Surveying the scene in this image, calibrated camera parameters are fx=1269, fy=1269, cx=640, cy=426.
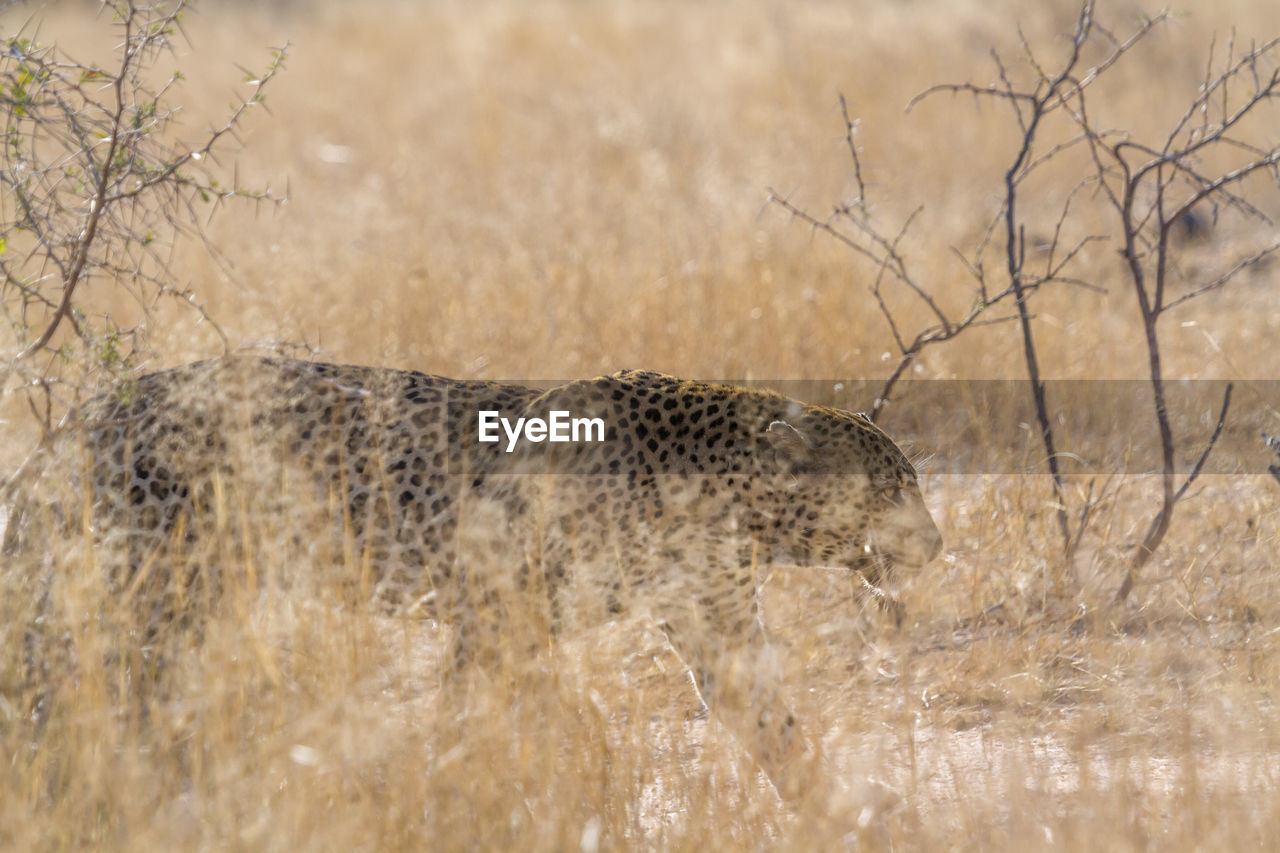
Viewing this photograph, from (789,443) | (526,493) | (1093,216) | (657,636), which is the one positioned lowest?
(657,636)

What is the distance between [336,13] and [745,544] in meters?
16.1

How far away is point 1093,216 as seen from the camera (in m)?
10.5

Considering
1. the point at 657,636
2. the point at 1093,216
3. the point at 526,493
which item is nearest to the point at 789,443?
the point at 526,493

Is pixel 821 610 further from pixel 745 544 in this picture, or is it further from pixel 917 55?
pixel 917 55

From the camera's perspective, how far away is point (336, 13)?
17.8 m

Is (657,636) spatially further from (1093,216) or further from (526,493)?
(1093,216)

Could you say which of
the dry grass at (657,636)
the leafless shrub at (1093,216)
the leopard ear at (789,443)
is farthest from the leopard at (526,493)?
the leafless shrub at (1093,216)

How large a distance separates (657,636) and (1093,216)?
291 inches

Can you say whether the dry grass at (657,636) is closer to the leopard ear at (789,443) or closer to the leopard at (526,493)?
the leopard at (526,493)

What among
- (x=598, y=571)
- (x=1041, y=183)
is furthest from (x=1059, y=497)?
(x=1041, y=183)

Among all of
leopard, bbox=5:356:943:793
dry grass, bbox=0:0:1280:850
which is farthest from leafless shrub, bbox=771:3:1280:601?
leopard, bbox=5:356:943:793

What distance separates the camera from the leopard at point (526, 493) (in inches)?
135

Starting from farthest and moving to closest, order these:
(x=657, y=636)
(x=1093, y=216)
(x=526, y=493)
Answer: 1. (x=1093, y=216)
2. (x=657, y=636)
3. (x=526, y=493)

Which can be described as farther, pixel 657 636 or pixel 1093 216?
pixel 1093 216
